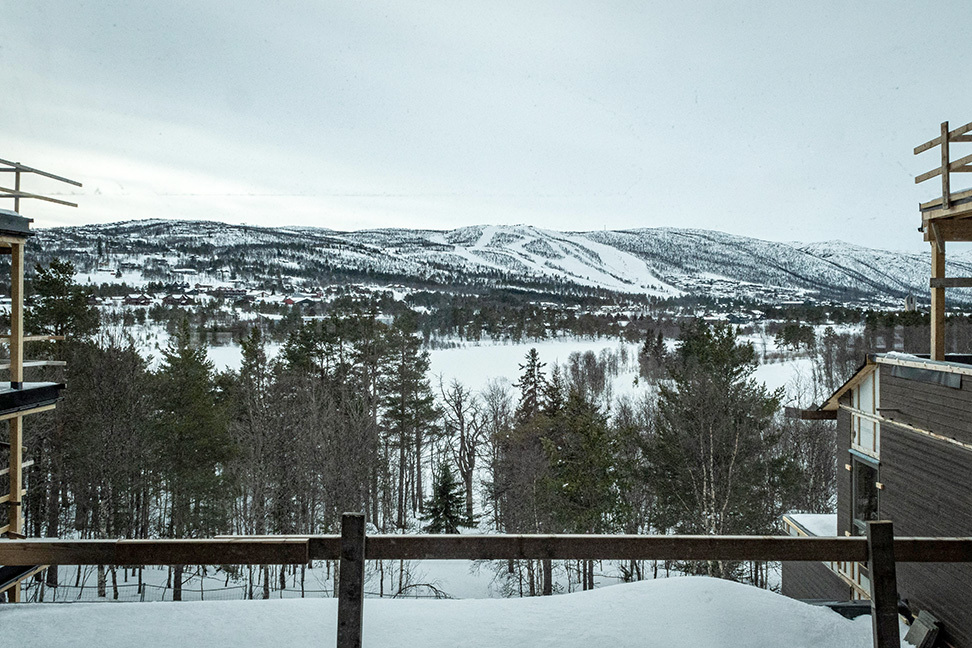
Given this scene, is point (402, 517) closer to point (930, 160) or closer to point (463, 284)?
point (930, 160)

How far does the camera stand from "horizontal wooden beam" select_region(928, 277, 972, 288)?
5549mm

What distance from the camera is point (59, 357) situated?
58.7 feet

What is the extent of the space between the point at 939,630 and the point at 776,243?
712ft

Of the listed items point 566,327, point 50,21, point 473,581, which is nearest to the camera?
point 50,21

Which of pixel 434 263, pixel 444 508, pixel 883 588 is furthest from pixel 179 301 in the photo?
pixel 434 263

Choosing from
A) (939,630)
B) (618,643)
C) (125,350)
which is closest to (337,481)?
(125,350)

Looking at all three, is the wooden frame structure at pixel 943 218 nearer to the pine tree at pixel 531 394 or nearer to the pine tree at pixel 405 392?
the pine tree at pixel 405 392

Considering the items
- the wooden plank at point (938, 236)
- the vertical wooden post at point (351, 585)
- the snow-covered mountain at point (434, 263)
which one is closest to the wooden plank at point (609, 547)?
the vertical wooden post at point (351, 585)

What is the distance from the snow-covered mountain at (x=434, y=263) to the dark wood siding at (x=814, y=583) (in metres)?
99.9

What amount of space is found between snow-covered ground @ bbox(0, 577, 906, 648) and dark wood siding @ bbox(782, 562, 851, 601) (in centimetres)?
818

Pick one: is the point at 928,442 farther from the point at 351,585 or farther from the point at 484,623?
the point at 351,585

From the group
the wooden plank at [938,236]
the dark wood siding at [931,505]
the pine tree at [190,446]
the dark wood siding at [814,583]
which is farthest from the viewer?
the pine tree at [190,446]

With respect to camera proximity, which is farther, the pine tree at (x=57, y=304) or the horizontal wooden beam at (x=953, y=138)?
the pine tree at (x=57, y=304)

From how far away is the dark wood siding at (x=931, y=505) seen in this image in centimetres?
528
